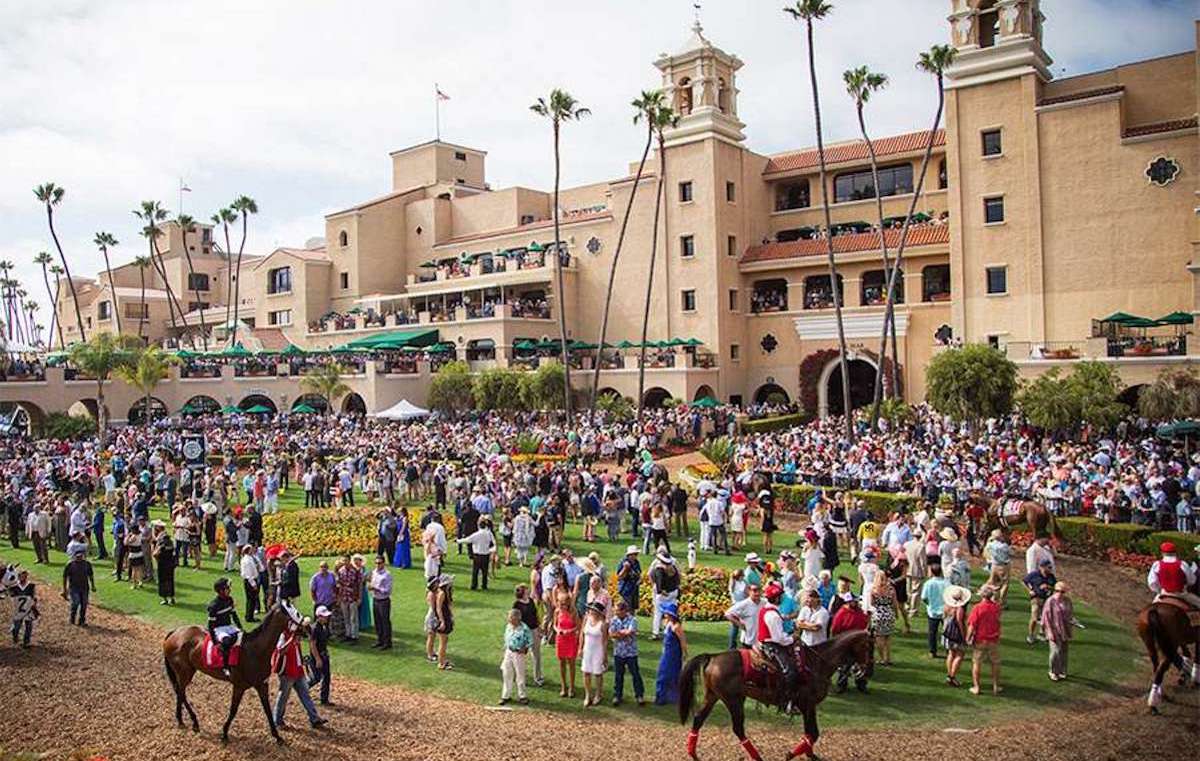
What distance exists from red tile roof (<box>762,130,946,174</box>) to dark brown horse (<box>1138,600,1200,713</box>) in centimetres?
3549

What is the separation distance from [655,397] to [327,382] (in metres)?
16.3

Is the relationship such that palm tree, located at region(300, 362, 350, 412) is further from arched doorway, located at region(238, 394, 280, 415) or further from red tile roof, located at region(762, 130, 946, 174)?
red tile roof, located at region(762, 130, 946, 174)

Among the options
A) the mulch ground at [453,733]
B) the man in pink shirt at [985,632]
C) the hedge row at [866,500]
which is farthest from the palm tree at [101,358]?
the man in pink shirt at [985,632]

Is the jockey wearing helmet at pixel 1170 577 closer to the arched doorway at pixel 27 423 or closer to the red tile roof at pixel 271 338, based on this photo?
the arched doorway at pixel 27 423

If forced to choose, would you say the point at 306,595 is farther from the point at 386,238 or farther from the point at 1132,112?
the point at 386,238

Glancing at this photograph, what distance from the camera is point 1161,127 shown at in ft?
108

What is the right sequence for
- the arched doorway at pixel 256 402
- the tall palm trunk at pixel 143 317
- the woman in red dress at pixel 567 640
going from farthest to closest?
the tall palm trunk at pixel 143 317 → the arched doorway at pixel 256 402 → the woman in red dress at pixel 567 640

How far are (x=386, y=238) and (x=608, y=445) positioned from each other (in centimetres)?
3263

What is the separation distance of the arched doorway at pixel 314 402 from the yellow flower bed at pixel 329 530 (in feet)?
79.4

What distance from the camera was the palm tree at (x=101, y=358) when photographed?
41.3 meters

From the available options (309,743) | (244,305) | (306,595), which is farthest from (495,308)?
(309,743)

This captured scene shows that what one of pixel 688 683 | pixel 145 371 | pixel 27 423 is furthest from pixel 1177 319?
pixel 27 423

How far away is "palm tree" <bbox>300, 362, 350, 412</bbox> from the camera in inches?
1770

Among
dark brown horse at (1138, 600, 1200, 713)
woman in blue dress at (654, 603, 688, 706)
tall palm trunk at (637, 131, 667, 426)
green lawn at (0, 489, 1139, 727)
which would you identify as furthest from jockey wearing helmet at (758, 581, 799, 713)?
tall palm trunk at (637, 131, 667, 426)
